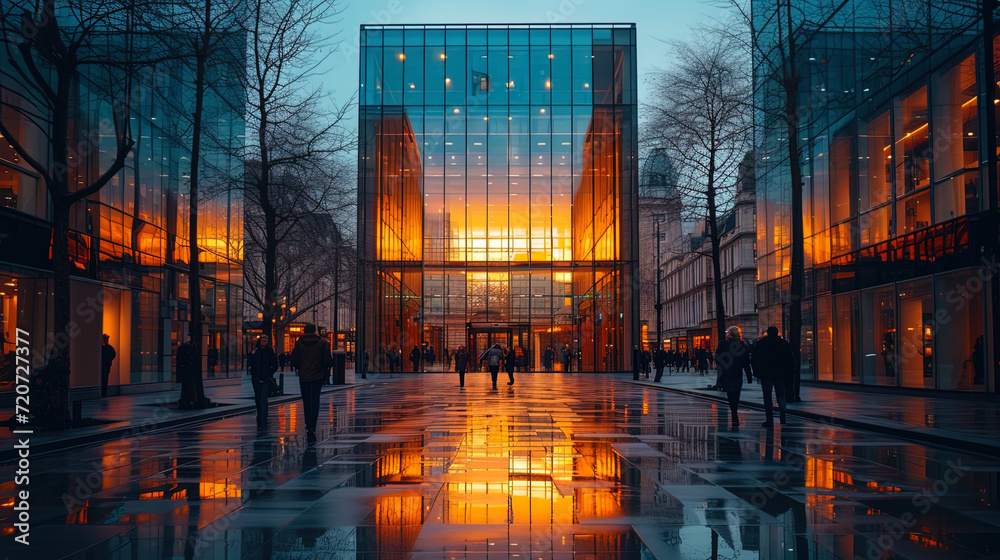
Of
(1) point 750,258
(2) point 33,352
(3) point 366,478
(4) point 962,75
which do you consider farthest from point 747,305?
(3) point 366,478

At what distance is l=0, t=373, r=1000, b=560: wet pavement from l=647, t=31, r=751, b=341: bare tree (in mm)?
15321

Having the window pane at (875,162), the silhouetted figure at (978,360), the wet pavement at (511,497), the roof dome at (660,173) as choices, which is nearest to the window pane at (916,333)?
the silhouetted figure at (978,360)

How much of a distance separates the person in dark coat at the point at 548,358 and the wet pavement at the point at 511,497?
41.1m

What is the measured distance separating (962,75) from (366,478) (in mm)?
21993

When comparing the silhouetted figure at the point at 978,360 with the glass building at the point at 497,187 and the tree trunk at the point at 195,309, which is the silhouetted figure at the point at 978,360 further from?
the glass building at the point at 497,187

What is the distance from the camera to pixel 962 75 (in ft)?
79.9

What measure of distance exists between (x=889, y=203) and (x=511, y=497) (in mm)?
24593

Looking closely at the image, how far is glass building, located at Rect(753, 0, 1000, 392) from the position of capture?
23.6m

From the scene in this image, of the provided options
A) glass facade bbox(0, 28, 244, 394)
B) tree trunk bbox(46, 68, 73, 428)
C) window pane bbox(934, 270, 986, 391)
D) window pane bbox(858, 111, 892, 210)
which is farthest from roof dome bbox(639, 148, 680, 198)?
tree trunk bbox(46, 68, 73, 428)

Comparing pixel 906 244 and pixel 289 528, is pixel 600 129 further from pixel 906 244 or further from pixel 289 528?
pixel 289 528

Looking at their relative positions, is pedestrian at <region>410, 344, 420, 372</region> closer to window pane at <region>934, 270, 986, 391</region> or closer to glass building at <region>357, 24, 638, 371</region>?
glass building at <region>357, 24, 638, 371</region>

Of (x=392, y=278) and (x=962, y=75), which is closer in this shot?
(x=962, y=75)

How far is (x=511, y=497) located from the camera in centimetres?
808

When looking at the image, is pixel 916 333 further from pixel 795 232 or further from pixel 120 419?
pixel 120 419
